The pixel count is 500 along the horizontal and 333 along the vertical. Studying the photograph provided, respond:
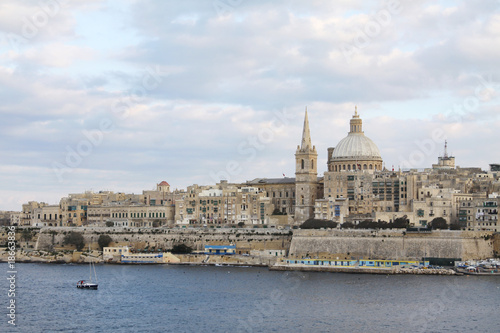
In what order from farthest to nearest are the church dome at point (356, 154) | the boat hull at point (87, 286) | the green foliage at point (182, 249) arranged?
the church dome at point (356, 154), the green foliage at point (182, 249), the boat hull at point (87, 286)

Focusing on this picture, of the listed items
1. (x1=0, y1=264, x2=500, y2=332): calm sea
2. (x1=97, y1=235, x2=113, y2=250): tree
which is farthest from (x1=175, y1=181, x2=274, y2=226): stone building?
(x1=0, y1=264, x2=500, y2=332): calm sea

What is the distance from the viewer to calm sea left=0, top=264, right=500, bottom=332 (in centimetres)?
3784

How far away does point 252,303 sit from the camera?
4384cm

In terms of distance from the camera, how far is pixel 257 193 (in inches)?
3196

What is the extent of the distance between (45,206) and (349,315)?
5832 cm

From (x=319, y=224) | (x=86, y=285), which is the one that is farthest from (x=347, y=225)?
(x=86, y=285)

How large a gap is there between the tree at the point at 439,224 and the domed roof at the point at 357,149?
16974 millimetres

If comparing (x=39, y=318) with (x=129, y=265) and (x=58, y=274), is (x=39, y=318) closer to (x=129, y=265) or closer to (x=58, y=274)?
(x=58, y=274)

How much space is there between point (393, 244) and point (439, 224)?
4520mm

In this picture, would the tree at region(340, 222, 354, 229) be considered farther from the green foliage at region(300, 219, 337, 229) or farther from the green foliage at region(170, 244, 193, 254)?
the green foliage at region(170, 244, 193, 254)

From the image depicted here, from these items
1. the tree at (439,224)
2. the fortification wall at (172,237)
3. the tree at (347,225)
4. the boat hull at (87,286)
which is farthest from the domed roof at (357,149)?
the boat hull at (87,286)

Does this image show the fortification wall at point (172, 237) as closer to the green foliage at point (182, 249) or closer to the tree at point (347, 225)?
the green foliage at point (182, 249)

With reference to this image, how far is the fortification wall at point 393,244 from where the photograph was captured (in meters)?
60.6

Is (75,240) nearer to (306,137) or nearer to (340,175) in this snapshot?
(306,137)
